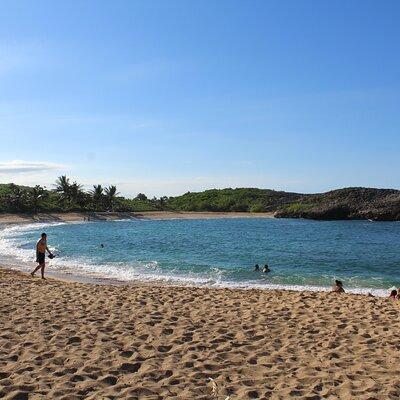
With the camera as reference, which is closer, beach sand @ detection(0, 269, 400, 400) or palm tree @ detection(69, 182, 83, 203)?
beach sand @ detection(0, 269, 400, 400)

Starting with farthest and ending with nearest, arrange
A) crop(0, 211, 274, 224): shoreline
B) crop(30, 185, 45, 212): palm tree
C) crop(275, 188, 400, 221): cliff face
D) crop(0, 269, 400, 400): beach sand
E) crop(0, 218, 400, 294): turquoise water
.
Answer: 1. crop(275, 188, 400, 221): cliff face
2. crop(30, 185, 45, 212): palm tree
3. crop(0, 211, 274, 224): shoreline
4. crop(0, 218, 400, 294): turquoise water
5. crop(0, 269, 400, 400): beach sand

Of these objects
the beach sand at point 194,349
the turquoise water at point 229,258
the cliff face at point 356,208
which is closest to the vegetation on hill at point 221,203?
the cliff face at point 356,208

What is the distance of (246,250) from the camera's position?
31.9 metres

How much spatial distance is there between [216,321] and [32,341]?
349cm

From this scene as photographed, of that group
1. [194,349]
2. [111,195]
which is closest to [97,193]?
[111,195]

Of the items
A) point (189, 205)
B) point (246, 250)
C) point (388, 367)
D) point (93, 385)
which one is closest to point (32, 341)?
point (93, 385)

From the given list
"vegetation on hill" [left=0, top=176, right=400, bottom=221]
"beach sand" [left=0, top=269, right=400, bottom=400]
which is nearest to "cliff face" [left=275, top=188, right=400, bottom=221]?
"vegetation on hill" [left=0, top=176, right=400, bottom=221]

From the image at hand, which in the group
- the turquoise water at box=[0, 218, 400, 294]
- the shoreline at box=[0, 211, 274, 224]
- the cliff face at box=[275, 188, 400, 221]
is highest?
the cliff face at box=[275, 188, 400, 221]

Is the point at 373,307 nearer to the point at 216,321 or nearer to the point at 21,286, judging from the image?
the point at 216,321

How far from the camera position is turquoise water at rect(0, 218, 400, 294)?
21.1 m

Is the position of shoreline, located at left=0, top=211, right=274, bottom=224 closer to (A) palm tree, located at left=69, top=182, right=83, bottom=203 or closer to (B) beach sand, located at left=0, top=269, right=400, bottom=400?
(A) palm tree, located at left=69, top=182, right=83, bottom=203

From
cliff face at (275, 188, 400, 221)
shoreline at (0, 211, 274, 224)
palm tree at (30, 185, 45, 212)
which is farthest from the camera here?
cliff face at (275, 188, 400, 221)

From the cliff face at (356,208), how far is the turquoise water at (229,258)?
27160mm

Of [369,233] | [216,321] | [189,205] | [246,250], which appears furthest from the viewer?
[189,205]
